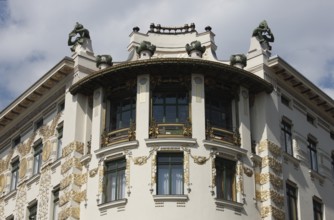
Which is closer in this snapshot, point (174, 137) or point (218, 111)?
point (174, 137)

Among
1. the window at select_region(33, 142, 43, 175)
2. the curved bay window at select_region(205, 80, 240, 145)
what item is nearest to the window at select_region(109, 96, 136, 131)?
the curved bay window at select_region(205, 80, 240, 145)

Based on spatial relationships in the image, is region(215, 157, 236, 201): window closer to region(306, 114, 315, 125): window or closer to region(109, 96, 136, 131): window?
region(109, 96, 136, 131): window

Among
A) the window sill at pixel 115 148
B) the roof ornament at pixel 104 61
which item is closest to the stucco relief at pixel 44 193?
the window sill at pixel 115 148

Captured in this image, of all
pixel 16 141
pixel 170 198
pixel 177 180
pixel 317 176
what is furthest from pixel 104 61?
pixel 317 176

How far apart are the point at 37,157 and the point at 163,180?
9.13m

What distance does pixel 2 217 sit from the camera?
44438mm

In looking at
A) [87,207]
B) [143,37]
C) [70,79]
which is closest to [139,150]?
[87,207]

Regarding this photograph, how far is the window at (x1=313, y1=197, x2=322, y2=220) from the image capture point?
135 feet

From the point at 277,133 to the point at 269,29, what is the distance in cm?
544

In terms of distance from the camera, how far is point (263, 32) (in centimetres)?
4212

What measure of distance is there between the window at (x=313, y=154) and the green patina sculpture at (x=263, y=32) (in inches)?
205

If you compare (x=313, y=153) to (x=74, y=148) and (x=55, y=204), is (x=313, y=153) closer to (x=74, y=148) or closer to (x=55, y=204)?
(x=74, y=148)

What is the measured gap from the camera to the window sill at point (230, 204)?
35916 millimetres

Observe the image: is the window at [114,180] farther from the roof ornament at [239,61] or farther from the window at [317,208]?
the window at [317,208]
